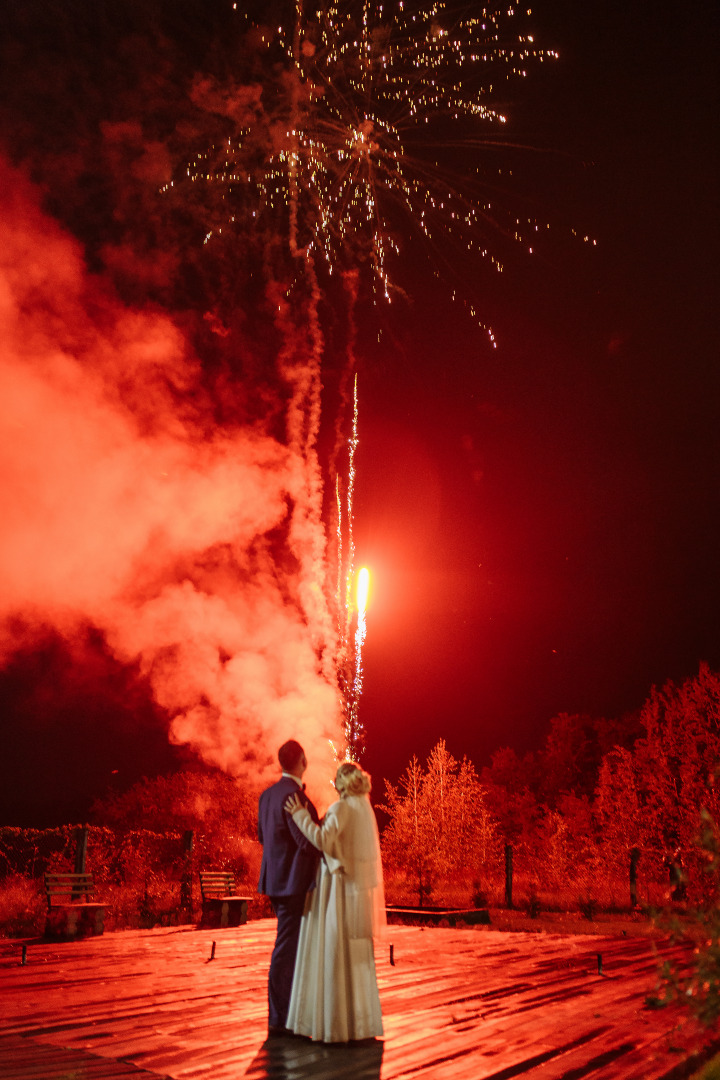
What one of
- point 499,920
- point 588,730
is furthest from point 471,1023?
point 588,730

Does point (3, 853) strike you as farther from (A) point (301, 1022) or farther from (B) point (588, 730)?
(B) point (588, 730)

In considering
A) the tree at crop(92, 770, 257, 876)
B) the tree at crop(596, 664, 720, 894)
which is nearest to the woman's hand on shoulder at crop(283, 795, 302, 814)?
the tree at crop(92, 770, 257, 876)

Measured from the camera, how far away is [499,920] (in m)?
14.2

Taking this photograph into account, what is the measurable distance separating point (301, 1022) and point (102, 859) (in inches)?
482

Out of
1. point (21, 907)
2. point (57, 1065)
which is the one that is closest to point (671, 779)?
point (21, 907)

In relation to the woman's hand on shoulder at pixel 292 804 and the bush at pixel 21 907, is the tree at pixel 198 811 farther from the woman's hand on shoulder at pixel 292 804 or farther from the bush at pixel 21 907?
the woman's hand on shoulder at pixel 292 804

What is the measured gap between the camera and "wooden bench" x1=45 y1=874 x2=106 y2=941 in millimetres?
10391

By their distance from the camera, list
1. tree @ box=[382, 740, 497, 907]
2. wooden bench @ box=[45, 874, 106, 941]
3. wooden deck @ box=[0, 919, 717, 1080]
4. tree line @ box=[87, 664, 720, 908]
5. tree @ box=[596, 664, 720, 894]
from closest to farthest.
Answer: wooden deck @ box=[0, 919, 717, 1080] → wooden bench @ box=[45, 874, 106, 941] → tree line @ box=[87, 664, 720, 908] → tree @ box=[382, 740, 497, 907] → tree @ box=[596, 664, 720, 894]

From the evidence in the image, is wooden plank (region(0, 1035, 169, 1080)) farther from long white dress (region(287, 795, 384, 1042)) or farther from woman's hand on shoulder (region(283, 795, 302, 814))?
woman's hand on shoulder (region(283, 795, 302, 814))

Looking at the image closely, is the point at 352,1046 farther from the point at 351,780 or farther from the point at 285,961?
the point at 351,780

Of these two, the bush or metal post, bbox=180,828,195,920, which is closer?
the bush

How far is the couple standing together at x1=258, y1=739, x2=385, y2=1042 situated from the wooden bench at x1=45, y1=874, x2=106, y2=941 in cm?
593

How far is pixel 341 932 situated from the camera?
17.3ft

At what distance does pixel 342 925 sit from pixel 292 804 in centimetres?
75
